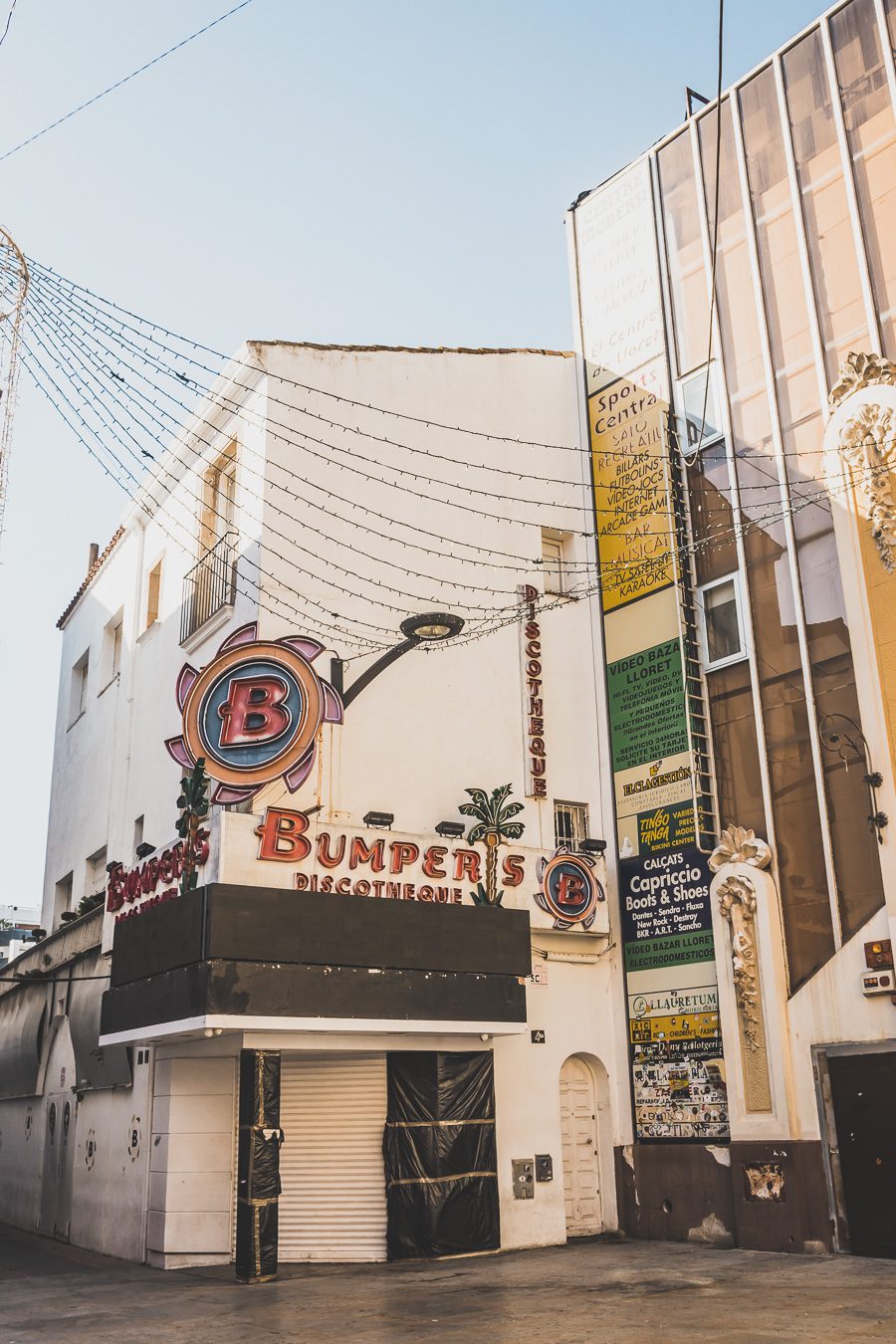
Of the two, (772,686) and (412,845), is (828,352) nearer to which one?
(772,686)

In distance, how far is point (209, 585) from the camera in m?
20.5

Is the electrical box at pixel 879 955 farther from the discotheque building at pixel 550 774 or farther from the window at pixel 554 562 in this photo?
the window at pixel 554 562

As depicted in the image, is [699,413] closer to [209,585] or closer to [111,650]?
[209,585]

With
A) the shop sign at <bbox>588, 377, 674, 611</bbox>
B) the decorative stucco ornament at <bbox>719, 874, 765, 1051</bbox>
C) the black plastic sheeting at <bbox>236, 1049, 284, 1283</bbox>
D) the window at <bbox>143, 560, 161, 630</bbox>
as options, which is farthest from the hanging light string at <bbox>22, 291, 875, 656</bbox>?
the black plastic sheeting at <bbox>236, 1049, 284, 1283</bbox>

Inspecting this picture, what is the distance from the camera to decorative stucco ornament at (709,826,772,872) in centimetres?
1731

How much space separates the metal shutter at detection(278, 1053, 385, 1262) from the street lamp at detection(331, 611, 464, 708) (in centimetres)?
552

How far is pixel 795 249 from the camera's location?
18672 millimetres

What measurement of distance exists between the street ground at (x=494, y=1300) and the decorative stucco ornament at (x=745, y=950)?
117 inches

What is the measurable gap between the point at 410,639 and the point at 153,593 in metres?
7.66

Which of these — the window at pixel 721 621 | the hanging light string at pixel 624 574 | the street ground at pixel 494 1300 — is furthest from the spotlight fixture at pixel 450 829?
the street ground at pixel 494 1300

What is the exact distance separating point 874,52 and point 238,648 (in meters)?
13.1

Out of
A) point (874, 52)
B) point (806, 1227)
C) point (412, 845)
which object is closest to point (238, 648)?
point (412, 845)

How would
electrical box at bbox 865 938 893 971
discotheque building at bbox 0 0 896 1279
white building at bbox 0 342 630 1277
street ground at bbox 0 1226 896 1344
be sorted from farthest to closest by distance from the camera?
discotheque building at bbox 0 0 896 1279, white building at bbox 0 342 630 1277, electrical box at bbox 865 938 893 971, street ground at bbox 0 1226 896 1344

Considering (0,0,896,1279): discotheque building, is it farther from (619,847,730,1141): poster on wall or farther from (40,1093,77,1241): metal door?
(40,1093,77,1241): metal door
